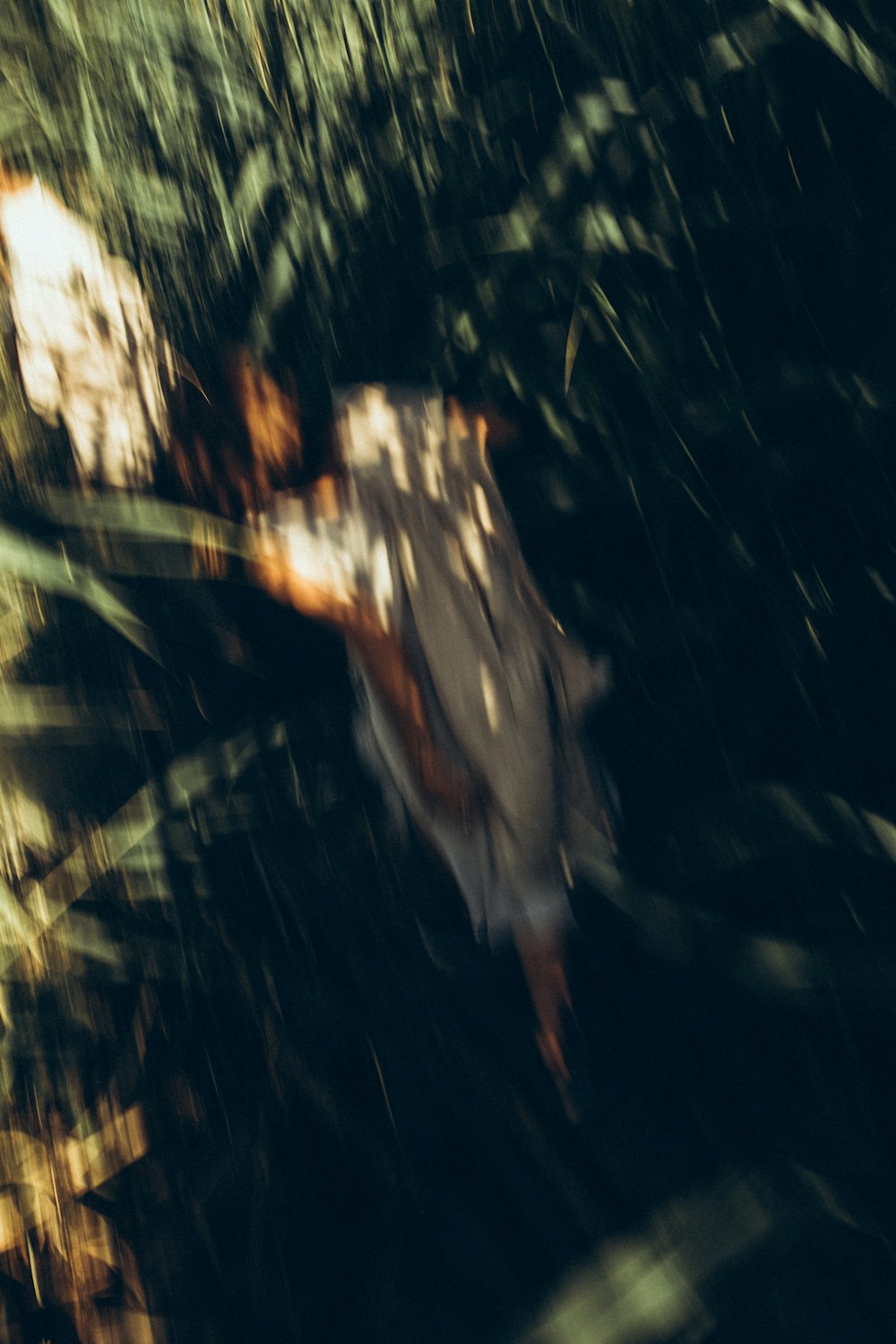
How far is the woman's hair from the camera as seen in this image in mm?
538

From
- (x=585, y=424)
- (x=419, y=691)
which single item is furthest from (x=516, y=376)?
(x=419, y=691)

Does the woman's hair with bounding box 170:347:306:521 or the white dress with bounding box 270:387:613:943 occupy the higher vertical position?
the woman's hair with bounding box 170:347:306:521

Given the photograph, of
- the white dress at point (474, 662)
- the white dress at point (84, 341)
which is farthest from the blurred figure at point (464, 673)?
the white dress at point (84, 341)

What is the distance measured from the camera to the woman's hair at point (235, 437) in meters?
0.54

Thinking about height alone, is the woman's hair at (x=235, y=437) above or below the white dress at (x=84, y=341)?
below

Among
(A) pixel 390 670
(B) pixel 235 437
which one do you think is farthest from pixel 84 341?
(A) pixel 390 670

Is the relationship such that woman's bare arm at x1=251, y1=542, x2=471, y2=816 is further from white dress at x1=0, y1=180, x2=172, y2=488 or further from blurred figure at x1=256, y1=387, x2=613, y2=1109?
white dress at x1=0, y1=180, x2=172, y2=488

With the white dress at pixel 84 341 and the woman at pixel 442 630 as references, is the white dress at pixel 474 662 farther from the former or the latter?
the white dress at pixel 84 341

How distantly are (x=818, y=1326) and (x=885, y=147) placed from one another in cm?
43

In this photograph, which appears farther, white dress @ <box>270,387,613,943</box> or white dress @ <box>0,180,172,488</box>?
white dress @ <box>0,180,172,488</box>

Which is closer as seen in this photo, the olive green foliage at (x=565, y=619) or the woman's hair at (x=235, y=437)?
the olive green foliage at (x=565, y=619)

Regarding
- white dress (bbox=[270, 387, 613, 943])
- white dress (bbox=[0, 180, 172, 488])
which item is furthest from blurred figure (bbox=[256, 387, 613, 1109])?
white dress (bbox=[0, 180, 172, 488])

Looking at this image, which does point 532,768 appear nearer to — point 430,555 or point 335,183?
point 430,555

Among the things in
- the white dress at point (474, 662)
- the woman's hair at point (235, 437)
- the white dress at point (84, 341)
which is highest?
the white dress at point (84, 341)
